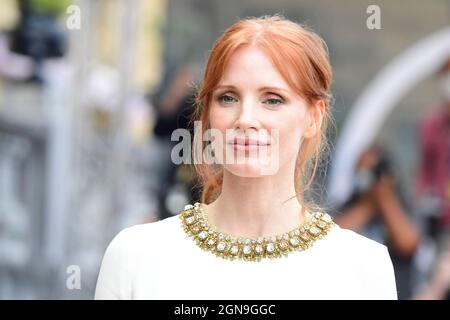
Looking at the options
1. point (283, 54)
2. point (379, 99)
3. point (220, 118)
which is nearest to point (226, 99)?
point (220, 118)

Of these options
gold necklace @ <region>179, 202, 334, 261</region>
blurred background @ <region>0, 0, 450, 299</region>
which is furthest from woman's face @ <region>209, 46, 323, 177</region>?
blurred background @ <region>0, 0, 450, 299</region>

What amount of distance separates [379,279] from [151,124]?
4508 mm

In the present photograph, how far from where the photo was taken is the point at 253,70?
5.98 feet

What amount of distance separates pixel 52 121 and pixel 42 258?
3.10 ft

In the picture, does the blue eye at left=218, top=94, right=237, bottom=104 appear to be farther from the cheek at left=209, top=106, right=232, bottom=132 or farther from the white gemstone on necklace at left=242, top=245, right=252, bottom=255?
the white gemstone on necklace at left=242, top=245, right=252, bottom=255

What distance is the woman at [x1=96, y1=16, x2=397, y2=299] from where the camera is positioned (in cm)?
183

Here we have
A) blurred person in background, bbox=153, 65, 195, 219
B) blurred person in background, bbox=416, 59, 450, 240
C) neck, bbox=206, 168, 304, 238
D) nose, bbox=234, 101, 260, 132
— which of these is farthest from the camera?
blurred person in background, bbox=416, 59, 450, 240

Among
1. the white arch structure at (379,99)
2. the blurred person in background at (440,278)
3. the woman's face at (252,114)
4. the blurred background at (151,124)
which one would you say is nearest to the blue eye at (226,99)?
the woman's face at (252,114)

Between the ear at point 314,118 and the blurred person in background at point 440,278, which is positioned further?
the blurred person in background at point 440,278

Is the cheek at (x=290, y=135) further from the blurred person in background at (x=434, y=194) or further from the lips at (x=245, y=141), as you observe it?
the blurred person in background at (x=434, y=194)

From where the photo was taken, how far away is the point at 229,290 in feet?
6.03

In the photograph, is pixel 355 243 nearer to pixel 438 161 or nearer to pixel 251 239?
pixel 251 239

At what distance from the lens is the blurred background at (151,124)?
246 inches

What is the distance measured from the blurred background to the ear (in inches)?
167
